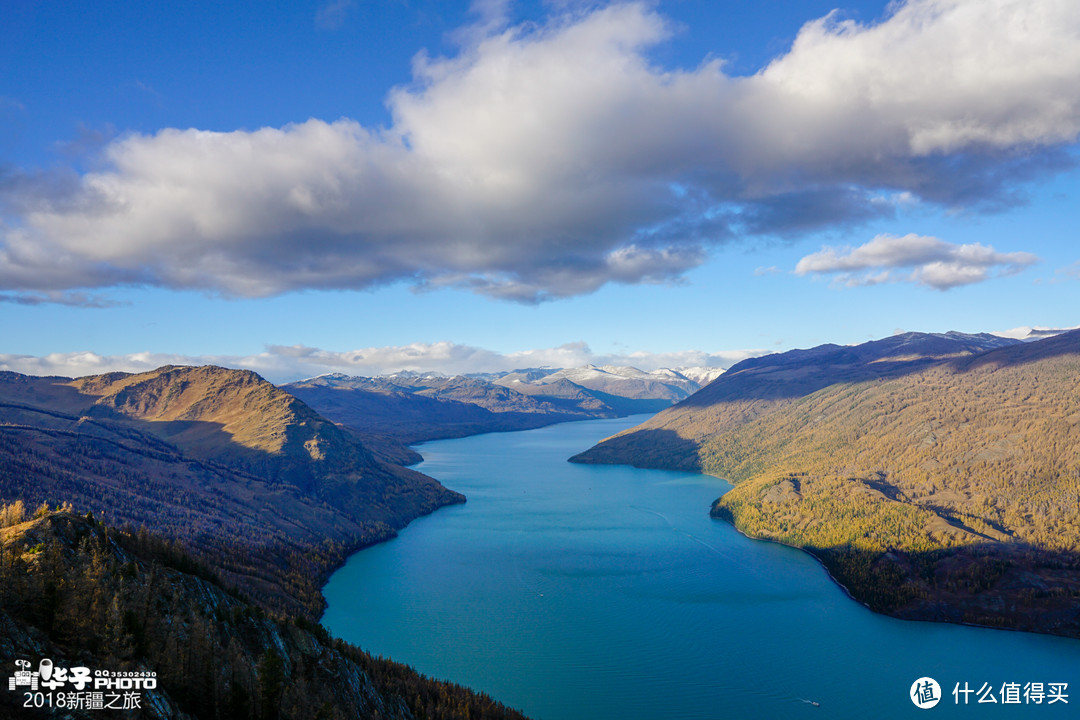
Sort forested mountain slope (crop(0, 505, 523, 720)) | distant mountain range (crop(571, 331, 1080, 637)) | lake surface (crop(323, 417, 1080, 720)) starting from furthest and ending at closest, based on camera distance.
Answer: distant mountain range (crop(571, 331, 1080, 637))
lake surface (crop(323, 417, 1080, 720))
forested mountain slope (crop(0, 505, 523, 720))

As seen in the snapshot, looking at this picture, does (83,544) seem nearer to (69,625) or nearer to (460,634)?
(69,625)

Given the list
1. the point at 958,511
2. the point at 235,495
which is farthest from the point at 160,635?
the point at 958,511

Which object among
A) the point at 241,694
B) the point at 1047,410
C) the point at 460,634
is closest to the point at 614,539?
the point at 460,634

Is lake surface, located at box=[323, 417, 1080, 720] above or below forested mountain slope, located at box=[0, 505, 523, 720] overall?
below

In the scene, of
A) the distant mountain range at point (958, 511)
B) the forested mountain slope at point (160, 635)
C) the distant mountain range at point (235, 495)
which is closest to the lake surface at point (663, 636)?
the distant mountain range at point (958, 511)

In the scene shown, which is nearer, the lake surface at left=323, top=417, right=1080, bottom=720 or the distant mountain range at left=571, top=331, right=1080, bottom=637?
the lake surface at left=323, top=417, right=1080, bottom=720

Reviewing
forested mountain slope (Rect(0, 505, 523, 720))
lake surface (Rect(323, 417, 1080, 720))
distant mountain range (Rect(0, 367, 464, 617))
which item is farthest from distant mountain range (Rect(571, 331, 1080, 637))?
distant mountain range (Rect(0, 367, 464, 617))

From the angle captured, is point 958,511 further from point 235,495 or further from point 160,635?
point 235,495

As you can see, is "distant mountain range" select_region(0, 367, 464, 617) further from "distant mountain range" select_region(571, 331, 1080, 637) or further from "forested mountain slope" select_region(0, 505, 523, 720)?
"distant mountain range" select_region(571, 331, 1080, 637)

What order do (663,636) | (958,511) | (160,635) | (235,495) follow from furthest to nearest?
1. (235,495)
2. (958,511)
3. (663,636)
4. (160,635)
